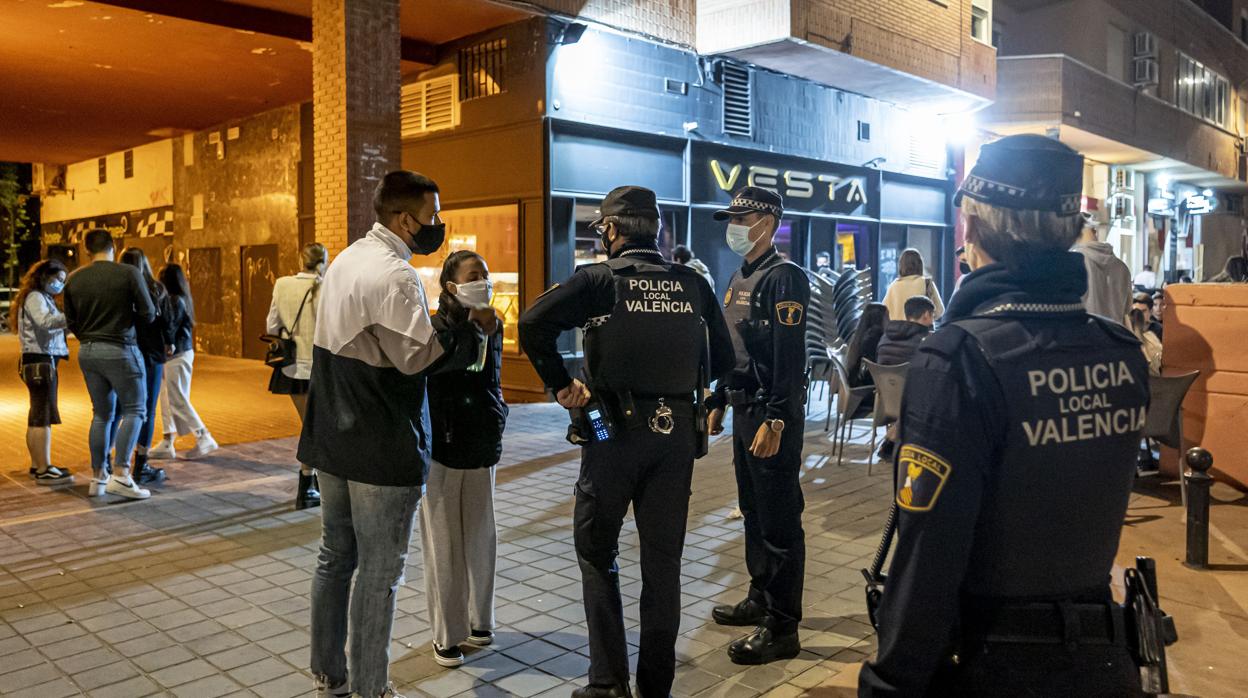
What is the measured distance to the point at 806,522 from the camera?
6645 mm

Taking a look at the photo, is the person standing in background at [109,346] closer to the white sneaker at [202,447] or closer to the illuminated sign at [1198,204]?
the white sneaker at [202,447]

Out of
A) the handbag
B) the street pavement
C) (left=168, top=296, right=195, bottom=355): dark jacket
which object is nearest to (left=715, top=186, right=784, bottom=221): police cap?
the street pavement

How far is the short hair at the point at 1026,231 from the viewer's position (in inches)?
74.9

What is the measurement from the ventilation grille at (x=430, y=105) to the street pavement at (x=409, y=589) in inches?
268

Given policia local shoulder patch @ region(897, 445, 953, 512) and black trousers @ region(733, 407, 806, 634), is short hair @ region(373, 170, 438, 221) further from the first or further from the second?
policia local shoulder patch @ region(897, 445, 953, 512)

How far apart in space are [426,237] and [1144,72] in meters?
27.8

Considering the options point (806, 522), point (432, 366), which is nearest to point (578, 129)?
point (806, 522)

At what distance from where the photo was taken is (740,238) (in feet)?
15.6

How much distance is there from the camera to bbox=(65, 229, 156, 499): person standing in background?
6.91 metres

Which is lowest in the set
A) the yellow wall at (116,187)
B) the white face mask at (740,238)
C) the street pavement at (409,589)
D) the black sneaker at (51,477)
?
the street pavement at (409,589)

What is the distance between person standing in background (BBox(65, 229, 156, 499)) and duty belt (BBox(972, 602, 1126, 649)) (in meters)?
6.90

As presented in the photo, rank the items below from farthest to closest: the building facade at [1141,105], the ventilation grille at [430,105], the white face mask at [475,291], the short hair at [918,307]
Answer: the building facade at [1141,105] < the ventilation grille at [430,105] < the short hair at [918,307] < the white face mask at [475,291]

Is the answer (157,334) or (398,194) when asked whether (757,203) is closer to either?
(398,194)

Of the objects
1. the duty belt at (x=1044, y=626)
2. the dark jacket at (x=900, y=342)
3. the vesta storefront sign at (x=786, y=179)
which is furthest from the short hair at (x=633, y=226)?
the vesta storefront sign at (x=786, y=179)
